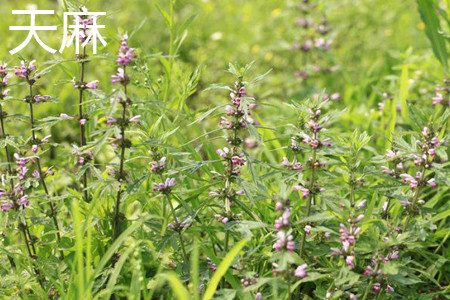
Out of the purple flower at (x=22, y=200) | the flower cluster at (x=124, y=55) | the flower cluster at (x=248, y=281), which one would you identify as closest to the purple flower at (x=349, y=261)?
the flower cluster at (x=248, y=281)

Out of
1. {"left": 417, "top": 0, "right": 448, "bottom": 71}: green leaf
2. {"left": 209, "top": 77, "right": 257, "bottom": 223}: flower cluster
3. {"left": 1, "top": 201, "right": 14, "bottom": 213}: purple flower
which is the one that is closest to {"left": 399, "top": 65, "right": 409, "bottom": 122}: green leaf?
{"left": 417, "top": 0, "right": 448, "bottom": 71}: green leaf

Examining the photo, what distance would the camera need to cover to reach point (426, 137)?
7.45 feet

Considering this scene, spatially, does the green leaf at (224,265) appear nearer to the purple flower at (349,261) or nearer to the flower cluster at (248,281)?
the flower cluster at (248,281)

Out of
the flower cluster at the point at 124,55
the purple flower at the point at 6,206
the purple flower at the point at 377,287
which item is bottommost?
the purple flower at the point at 377,287

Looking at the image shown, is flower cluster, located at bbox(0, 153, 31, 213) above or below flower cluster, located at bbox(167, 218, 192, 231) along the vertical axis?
above

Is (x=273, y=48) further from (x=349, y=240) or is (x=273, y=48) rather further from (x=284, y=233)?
(x=284, y=233)

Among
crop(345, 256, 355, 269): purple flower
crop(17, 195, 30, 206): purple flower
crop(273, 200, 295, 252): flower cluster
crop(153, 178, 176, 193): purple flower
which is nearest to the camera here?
crop(273, 200, 295, 252): flower cluster

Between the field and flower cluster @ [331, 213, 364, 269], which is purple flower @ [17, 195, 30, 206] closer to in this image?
the field

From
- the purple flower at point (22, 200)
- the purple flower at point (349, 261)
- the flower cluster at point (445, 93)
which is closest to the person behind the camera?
the purple flower at point (349, 261)

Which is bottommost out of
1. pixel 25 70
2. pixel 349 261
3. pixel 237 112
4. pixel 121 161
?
pixel 349 261

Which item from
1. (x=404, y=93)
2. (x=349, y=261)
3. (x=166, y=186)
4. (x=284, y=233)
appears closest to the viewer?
(x=284, y=233)

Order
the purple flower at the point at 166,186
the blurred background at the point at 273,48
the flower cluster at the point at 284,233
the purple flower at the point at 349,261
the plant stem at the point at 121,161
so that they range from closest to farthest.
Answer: the flower cluster at the point at 284,233
the purple flower at the point at 349,261
the plant stem at the point at 121,161
the purple flower at the point at 166,186
the blurred background at the point at 273,48

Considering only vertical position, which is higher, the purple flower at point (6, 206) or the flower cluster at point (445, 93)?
the flower cluster at point (445, 93)

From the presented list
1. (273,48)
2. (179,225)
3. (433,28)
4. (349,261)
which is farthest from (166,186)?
(273,48)
